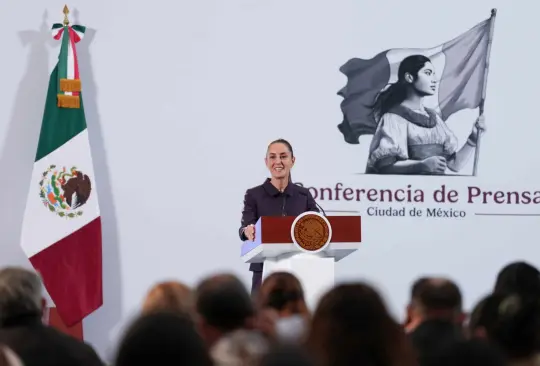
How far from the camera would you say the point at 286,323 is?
10.8ft

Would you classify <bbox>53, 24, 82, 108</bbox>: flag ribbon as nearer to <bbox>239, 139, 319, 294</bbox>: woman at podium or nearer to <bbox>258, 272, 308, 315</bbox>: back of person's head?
<bbox>239, 139, 319, 294</bbox>: woman at podium

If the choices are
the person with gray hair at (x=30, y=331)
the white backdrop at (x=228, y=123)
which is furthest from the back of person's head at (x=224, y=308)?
the white backdrop at (x=228, y=123)

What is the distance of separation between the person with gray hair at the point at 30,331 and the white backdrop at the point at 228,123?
411cm

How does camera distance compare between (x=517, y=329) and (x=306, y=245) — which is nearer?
(x=517, y=329)

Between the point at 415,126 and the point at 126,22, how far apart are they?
2.38 meters

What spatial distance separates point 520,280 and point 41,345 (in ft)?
5.95

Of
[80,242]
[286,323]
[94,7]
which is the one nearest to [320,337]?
[286,323]

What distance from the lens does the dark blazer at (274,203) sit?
6.21 m

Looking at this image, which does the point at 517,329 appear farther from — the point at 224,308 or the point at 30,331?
the point at 30,331

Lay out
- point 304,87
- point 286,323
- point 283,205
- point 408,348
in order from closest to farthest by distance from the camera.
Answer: point 408,348, point 286,323, point 283,205, point 304,87

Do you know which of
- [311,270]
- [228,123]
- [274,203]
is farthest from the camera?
[228,123]

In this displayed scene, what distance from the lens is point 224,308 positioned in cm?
303

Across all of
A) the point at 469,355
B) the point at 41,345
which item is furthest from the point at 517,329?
the point at 41,345

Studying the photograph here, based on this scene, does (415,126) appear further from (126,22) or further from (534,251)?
(126,22)
